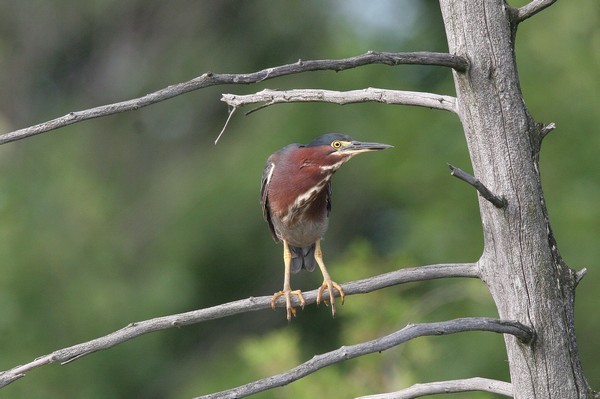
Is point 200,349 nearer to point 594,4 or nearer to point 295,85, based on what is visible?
point 295,85

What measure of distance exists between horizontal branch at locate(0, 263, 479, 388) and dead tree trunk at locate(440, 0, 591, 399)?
162mm

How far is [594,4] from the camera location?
7.80m

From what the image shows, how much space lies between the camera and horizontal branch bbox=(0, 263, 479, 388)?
2.60m

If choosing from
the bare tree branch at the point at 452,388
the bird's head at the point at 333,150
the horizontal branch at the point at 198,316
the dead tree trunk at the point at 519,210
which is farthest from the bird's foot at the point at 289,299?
the dead tree trunk at the point at 519,210

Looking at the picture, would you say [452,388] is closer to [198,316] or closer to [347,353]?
[347,353]

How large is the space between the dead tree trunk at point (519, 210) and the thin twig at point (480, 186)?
0.05 meters

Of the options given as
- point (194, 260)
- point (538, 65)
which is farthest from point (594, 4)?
point (194, 260)

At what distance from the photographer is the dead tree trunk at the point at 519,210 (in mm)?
2736

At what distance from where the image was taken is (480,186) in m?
2.51

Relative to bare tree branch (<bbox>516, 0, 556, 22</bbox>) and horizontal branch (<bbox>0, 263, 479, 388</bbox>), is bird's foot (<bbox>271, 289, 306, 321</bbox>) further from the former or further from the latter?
bare tree branch (<bbox>516, 0, 556, 22</bbox>)

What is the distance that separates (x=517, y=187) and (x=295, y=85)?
7.50m

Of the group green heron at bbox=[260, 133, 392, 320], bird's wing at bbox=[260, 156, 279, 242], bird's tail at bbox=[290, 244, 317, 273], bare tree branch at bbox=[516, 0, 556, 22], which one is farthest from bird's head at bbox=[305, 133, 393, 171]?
bare tree branch at bbox=[516, 0, 556, 22]

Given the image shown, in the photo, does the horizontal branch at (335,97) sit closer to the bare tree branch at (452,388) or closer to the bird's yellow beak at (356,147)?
the bare tree branch at (452,388)

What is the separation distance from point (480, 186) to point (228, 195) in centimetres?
745
